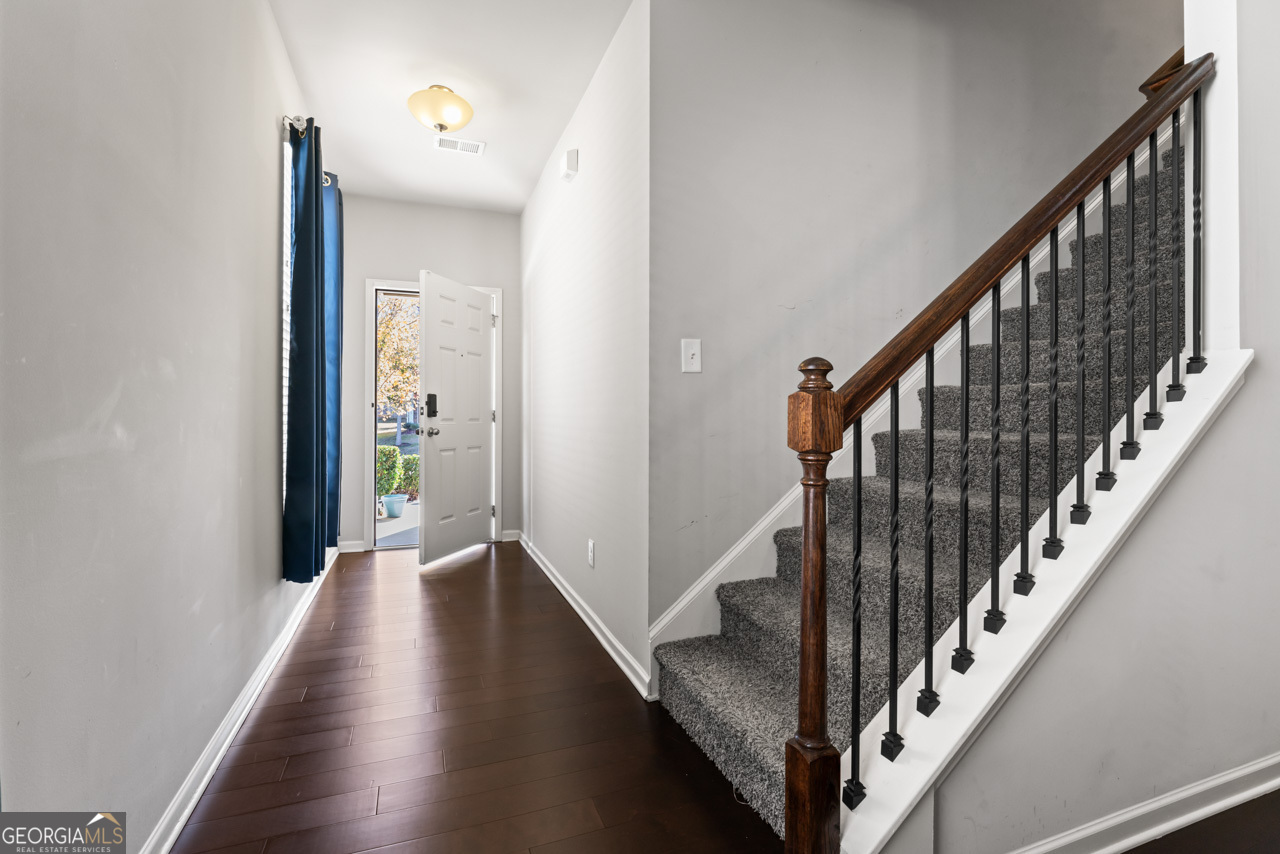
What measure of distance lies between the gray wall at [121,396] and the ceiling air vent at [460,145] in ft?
4.87

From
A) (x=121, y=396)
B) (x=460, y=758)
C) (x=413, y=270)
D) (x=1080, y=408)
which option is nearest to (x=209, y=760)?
(x=460, y=758)

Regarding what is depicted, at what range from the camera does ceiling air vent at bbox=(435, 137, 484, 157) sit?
358 cm

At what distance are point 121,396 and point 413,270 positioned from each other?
3.65 m

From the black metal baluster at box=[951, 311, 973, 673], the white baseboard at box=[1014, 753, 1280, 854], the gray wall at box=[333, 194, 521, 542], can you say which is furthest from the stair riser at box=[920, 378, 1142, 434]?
the gray wall at box=[333, 194, 521, 542]

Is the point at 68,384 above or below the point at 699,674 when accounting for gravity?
above

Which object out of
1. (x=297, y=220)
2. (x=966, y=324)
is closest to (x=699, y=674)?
(x=966, y=324)

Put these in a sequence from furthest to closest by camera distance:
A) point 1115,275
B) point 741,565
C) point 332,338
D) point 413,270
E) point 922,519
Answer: point 413,270 < point 332,338 < point 741,565 < point 1115,275 < point 922,519

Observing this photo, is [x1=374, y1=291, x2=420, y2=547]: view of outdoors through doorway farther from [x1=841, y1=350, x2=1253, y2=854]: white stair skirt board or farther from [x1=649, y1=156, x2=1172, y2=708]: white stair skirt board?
[x1=841, y1=350, x2=1253, y2=854]: white stair skirt board

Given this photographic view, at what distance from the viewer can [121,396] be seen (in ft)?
4.10

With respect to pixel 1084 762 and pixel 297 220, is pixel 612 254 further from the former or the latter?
pixel 1084 762

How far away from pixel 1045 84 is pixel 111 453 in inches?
148

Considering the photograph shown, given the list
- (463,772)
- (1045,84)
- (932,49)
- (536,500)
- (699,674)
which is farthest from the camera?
(536,500)

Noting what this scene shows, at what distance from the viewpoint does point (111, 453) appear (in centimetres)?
121

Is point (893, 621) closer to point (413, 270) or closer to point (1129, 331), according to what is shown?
point (1129, 331)
